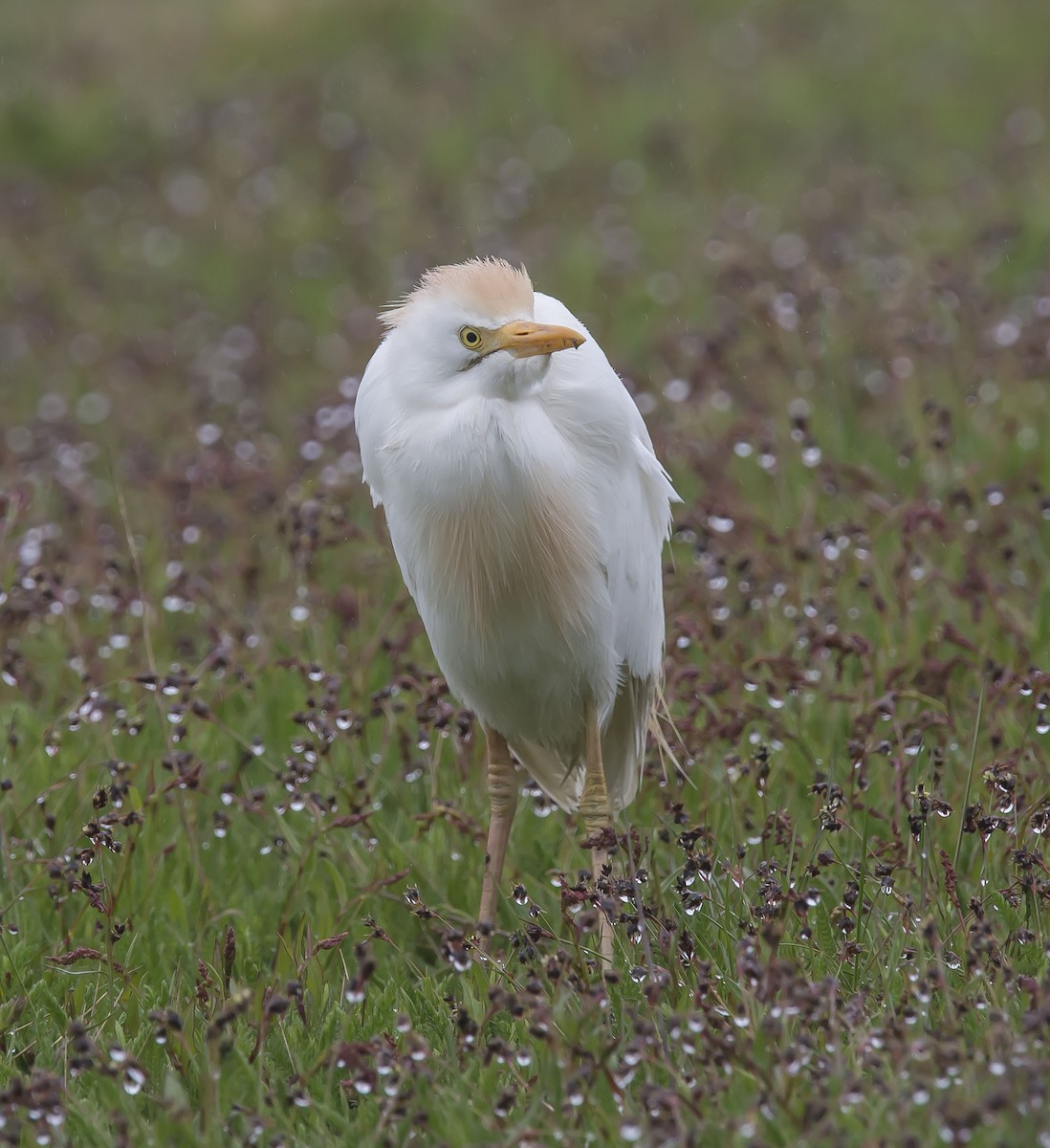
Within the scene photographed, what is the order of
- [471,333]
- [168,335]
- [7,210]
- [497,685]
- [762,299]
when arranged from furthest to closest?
1. [7,210]
2. [168,335]
3. [762,299]
4. [497,685]
5. [471,333]

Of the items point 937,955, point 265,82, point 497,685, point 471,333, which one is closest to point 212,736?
point 497,685

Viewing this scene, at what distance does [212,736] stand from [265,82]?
9110mm

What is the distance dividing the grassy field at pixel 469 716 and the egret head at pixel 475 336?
0.86m

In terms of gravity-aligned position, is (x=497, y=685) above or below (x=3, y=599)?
below

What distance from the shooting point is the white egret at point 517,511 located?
141 inches

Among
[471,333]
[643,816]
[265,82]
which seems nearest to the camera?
[471,333]

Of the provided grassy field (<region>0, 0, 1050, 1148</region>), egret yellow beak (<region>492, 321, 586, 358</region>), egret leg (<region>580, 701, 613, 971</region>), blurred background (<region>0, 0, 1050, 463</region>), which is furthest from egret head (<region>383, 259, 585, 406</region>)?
blurred background (<region>0, 0, 1050, 463</region>)

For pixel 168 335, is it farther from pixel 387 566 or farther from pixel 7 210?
pixel 387 566

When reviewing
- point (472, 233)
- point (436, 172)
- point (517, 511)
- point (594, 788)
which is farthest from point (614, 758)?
point (436, 172)

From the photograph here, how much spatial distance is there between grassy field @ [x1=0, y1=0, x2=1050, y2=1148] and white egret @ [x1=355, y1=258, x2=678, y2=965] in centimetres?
20

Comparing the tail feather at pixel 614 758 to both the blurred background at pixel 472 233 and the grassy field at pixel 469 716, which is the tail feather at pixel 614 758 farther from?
the blurred background at pixel 472 233

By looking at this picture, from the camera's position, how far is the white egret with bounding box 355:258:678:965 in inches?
141

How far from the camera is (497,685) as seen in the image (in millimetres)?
4039

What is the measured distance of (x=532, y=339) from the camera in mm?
3439
